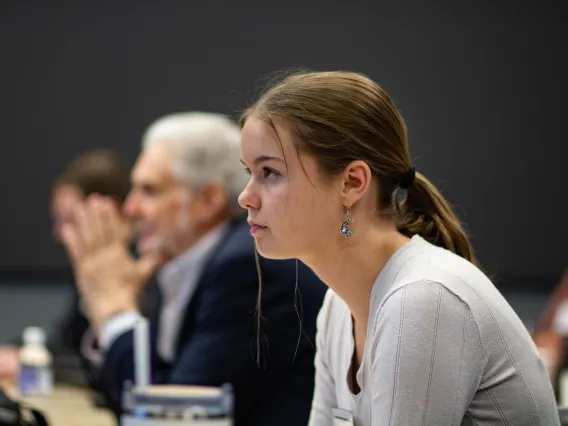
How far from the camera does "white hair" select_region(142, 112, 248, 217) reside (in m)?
2.69

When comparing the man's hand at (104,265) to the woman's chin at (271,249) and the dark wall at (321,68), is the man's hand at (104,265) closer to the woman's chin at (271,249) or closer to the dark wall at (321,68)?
the woman's chin at (271,249)

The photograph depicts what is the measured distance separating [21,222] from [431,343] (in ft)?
13.8

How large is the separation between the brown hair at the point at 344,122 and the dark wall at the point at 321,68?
141 inches

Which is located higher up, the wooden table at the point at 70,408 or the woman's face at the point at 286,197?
the woman's face at the point at 286,197

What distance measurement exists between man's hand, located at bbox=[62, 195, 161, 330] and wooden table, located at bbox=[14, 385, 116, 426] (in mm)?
228

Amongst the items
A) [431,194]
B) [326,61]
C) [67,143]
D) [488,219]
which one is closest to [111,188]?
[67,143]

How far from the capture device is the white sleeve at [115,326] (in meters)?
2.54

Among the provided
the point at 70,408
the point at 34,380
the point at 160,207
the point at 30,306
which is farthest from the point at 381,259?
the point at 30,306

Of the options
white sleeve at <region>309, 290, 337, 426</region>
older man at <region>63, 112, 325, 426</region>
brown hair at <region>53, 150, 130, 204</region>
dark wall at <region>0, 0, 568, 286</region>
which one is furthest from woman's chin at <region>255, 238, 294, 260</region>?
dark wall at <region>0, 0, 568, 286</region>

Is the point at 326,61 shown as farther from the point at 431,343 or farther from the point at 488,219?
the point at 431,343

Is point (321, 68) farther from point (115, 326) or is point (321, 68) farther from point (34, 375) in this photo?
point (115, 326)

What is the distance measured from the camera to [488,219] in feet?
16.7

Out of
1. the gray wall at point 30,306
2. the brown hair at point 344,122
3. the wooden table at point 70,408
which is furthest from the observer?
the gray wall at point 30,306

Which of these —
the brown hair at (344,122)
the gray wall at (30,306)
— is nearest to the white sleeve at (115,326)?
the brown hair at (344,122)
